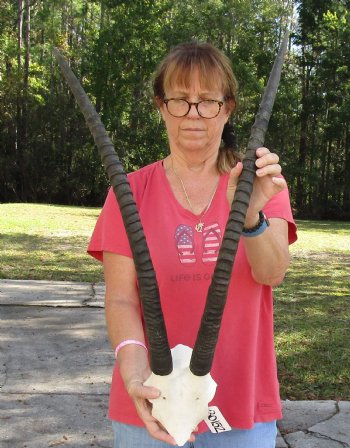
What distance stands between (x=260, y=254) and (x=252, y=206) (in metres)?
0.18

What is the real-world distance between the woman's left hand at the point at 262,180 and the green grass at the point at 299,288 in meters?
3.04

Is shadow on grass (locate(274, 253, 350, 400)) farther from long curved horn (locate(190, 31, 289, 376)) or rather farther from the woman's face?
long curved horn (locate(190, 31, 289, 376))

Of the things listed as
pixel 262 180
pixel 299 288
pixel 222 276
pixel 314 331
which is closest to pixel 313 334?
pixel 314 331

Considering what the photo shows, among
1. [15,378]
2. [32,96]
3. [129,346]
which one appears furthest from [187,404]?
[32,96]

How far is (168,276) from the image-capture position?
2.01 meters

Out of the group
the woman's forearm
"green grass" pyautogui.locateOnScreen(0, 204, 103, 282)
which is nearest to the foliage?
"green grass" pyautogui.locateOnScreen(0, 204, 103, 282)

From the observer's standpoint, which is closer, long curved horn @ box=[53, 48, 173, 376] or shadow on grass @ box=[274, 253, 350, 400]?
long curved horn @ box=[53, 48, 173, 376]

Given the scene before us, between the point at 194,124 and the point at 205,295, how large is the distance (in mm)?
537

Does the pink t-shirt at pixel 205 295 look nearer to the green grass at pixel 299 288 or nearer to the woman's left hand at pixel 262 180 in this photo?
the woman's left hand at pixel 262 180

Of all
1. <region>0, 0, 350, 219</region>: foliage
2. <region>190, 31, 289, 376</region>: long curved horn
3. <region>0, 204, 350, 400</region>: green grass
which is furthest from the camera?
<region>0, 0, 350, 219</region>: foliage

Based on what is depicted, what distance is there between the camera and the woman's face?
2066mm

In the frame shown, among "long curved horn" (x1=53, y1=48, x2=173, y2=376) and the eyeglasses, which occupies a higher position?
the eyeglasses

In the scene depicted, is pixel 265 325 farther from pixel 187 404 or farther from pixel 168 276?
pixel 187 404

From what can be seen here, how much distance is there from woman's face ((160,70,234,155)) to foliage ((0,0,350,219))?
3151 cm
